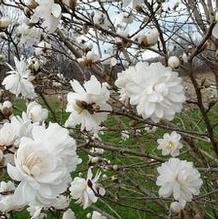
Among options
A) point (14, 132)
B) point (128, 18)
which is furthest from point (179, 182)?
point (128, 18)

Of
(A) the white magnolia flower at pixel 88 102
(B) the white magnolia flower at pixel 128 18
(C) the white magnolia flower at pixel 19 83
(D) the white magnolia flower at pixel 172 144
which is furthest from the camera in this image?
(B) the white magnolia flower at pixel 128 18

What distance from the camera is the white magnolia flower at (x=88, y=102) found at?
157 centimetres

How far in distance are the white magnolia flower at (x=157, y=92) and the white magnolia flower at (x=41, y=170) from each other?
0.28 m

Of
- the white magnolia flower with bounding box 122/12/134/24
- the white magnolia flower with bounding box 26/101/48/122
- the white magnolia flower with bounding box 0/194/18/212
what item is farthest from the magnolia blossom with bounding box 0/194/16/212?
the white magnolia flower with bounding box 122/12/134/24

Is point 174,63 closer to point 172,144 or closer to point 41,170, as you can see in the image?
point 41,170

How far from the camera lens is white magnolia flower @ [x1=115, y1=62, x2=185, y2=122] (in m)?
1.44

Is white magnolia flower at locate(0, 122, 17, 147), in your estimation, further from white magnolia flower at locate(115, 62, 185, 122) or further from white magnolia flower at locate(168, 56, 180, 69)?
white magnolia flower at locate(168, 56, 180, 69)

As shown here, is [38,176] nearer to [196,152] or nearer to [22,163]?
[22,163]

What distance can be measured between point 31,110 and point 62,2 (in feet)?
1.40

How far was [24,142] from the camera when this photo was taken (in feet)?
4.13

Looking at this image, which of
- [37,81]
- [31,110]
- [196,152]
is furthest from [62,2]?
[196,152]

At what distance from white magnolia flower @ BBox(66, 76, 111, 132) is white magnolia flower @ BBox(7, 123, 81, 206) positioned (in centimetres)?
29

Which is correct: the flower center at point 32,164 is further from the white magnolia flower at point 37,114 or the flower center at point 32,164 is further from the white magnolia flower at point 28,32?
the white magnolia flower at point 28,32

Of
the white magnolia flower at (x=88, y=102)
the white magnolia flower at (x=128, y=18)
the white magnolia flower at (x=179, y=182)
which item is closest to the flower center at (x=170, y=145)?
the white magnolia flower at (x=128, y=18)
